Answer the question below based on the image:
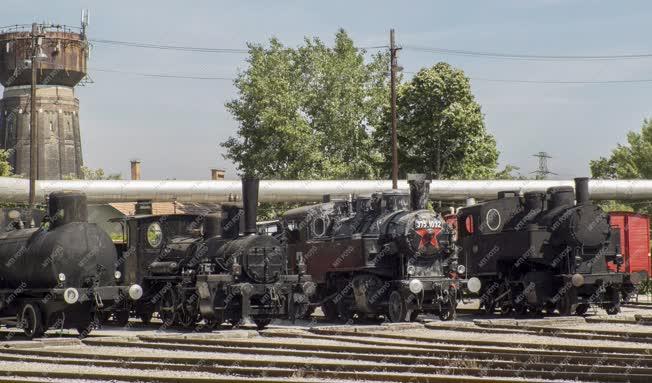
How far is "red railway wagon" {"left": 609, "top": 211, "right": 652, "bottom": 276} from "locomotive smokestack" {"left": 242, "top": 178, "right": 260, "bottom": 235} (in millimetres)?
12020

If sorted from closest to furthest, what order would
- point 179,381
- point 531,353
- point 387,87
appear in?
1. point 179,381
2. point 531,353
3. point 387,87

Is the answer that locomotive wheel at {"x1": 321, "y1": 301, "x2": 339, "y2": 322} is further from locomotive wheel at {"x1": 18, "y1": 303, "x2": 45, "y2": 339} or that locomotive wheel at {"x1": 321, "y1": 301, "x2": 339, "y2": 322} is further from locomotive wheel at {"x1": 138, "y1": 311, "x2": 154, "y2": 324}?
locomotive wheel at {"x1": 18, "y1": 303, "x2": 45, "y2": 339}

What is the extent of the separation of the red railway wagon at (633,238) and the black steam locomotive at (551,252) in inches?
137

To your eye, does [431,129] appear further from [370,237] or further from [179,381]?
[179,381]

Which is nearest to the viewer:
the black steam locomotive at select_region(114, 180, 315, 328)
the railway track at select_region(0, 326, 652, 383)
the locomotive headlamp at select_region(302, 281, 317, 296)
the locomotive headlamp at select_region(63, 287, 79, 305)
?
the railway track at select_region(0, 326, 652, 383)

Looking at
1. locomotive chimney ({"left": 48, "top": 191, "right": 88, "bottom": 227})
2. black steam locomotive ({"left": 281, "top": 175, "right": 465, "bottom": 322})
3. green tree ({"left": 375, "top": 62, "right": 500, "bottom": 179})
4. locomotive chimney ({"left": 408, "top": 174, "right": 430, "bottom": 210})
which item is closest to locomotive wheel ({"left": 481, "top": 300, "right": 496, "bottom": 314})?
black steam locomotive ({"left": 281, "top": 175, "right": 465, "bottom": 322})

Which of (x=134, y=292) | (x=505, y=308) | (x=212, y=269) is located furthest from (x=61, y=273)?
(x=505, y=308)

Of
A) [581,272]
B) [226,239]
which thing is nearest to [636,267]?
[581,272]

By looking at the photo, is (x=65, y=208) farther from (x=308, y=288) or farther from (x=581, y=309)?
(x=581, y=309)

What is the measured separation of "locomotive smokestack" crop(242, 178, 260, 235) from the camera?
67.9 ft

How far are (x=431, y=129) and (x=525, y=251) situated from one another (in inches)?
1069

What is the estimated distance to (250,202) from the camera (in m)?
20.9

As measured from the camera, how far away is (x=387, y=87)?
60438 mm

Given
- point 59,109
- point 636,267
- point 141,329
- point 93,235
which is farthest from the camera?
point 59,109
